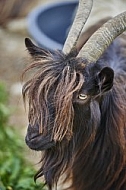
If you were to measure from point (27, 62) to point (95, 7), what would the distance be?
174 cm

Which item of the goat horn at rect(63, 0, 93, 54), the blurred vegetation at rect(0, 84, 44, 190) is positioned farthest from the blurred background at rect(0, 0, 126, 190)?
the goat horn at rect(63, 0, 93, 54)

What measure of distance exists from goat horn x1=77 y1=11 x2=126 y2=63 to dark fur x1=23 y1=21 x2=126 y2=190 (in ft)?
0.16

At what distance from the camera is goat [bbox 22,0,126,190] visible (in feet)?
6.72

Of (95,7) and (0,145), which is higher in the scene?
(95,7)

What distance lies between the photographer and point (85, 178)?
244 centimetres

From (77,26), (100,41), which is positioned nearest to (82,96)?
(100,41)

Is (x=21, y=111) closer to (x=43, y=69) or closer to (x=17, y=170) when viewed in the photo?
(x=17, y=170)

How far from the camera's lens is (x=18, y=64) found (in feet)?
16.0

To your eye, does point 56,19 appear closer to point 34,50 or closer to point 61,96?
point 34,50

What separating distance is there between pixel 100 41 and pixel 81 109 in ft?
0.83

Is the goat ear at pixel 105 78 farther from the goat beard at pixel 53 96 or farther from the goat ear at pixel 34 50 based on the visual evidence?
the goat ear at pixel 34 50

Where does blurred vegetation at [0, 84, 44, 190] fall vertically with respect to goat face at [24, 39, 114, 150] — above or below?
below

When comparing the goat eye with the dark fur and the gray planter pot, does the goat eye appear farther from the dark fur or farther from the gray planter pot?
the gray planter pot

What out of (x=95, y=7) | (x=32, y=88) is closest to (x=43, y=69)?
(x=32, y=88)
